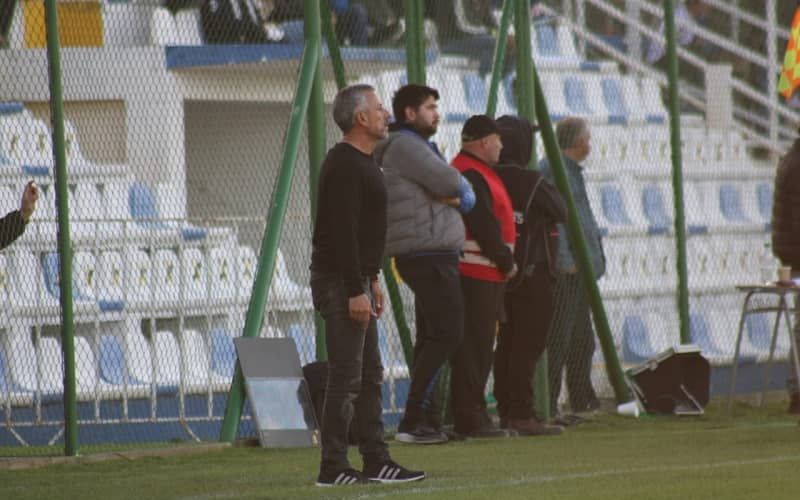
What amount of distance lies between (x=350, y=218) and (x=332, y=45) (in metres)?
3.40

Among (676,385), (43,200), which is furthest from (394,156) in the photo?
(676,385)

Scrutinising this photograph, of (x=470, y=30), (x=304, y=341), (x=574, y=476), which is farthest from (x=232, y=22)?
(x=574, y=476)

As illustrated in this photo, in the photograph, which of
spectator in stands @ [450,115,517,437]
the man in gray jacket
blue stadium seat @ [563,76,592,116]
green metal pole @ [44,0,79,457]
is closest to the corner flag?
blue stadium seat @ [563,76,592,116]

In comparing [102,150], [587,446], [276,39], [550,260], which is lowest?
[587,446]

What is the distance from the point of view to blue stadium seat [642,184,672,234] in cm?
1549

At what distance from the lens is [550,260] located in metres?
11.0

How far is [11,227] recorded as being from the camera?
8391 mm

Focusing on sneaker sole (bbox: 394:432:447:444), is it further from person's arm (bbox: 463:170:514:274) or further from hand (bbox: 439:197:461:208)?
hand (bbox: 439:197:461:208)

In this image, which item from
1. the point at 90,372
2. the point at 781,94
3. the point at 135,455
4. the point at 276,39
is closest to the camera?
the point at 135,455

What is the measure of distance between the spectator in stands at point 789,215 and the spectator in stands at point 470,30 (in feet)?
6.42

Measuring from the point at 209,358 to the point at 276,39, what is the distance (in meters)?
2.09

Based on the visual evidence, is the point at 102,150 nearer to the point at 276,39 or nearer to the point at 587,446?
the point at 276,39

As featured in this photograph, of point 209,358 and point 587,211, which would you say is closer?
point 209,358

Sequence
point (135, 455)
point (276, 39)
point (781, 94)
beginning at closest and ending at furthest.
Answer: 1. point (135, 455)
2. point (276, 39)
3. point (781, 94)
